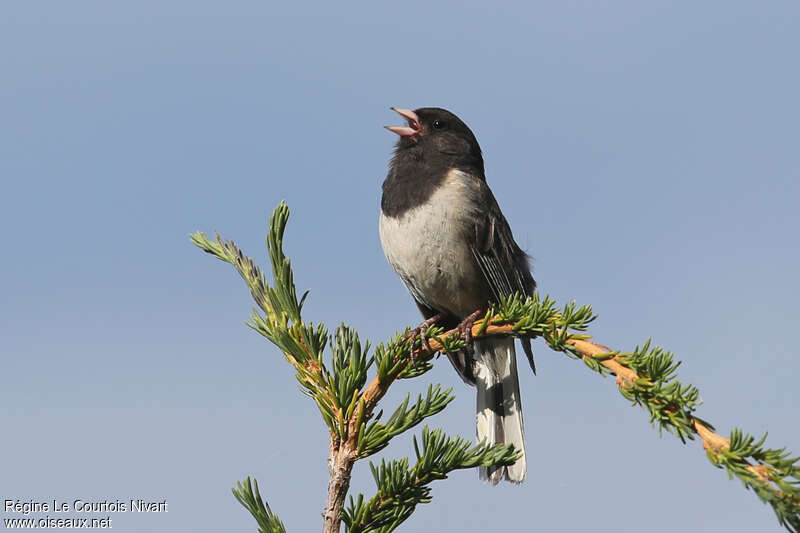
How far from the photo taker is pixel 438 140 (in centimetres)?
439

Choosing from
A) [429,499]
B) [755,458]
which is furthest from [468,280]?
[755,458]

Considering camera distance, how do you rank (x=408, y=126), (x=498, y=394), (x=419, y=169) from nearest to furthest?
(x=498, y=394)
(x=419, y=169)
(x=408, y=126)

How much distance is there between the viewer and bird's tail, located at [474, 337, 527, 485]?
11.5 feet

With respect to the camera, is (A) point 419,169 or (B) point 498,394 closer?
(B) point 498,394

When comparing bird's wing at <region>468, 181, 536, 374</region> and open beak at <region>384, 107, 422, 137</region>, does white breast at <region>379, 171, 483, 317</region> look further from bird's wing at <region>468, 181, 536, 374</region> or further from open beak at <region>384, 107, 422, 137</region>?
open beak at <region>384, 107, 422, 137</region>

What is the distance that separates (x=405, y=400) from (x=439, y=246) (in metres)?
1.72

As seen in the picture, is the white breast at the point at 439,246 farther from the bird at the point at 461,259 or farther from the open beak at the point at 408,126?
the open beak at the point at 408,126

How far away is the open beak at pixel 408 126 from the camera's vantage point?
14.4ft

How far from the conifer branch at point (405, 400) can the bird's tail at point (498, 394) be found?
1103mm

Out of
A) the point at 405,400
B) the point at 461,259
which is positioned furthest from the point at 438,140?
the point at 405,400

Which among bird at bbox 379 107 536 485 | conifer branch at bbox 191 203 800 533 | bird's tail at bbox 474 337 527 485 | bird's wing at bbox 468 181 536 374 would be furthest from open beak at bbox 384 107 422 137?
conifer branch at bbox 191 203 800 533

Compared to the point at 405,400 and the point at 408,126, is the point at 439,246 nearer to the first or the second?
the point at 408,126

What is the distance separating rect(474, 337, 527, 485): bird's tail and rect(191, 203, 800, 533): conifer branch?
43.4 inches

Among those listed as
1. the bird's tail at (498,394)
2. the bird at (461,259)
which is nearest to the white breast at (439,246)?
the bird at (461,259)
